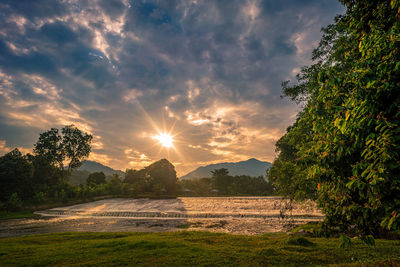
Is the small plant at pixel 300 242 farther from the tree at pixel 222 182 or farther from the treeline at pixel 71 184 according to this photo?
the tree at pixel 222 182

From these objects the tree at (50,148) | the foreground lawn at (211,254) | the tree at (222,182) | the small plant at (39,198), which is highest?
the tree at (50,148)

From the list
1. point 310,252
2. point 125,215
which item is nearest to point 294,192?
point 310,252

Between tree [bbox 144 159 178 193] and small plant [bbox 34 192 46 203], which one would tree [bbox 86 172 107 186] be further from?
small plant [bbox 34 192 46 203]

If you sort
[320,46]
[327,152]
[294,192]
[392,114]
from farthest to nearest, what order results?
[320,46], [294,192], [327,152], [392,114]

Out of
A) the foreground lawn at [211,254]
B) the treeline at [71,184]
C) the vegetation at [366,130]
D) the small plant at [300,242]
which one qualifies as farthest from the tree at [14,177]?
the vegetation at [366,130]

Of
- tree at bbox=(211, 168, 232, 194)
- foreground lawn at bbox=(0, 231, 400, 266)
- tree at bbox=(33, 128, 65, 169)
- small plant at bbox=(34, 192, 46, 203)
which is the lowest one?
small plant at bbox=(34, 192, 46, 203)

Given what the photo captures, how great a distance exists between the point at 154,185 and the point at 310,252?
59.2m

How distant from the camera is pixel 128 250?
34.0 feet

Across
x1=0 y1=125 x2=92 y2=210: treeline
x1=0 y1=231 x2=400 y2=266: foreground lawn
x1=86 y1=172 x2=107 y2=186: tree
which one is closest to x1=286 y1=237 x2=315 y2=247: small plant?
x1=0 y1=231 x2=400 y2=266: foreground lawn

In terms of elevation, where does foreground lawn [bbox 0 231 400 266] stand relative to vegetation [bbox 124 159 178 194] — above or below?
below

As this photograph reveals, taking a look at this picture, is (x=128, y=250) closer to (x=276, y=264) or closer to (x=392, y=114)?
(x=276, y=264)

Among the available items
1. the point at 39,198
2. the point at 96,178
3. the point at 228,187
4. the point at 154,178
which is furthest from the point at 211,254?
the point at 96,178

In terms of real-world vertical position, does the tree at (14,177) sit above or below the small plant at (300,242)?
above

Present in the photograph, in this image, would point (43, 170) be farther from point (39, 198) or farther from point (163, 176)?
point (163, 176)
